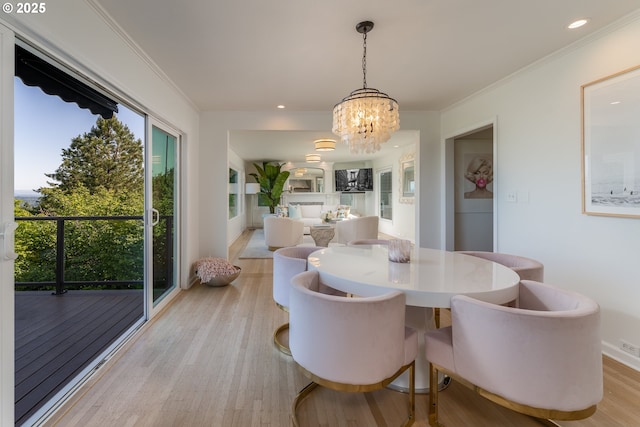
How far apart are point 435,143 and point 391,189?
379 cm

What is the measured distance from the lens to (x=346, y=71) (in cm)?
287

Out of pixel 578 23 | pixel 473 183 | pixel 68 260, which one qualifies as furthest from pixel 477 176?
pixel 68 260

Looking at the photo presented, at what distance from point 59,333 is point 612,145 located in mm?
4448

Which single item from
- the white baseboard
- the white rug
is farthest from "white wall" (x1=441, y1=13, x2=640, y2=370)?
the white rug

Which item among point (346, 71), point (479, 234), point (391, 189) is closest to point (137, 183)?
point (346, 71)

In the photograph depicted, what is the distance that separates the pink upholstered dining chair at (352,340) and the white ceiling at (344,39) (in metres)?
1.79

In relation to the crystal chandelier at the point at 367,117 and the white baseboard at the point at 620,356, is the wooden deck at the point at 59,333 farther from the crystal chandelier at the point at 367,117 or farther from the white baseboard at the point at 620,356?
the white baseboard at the point at 620,356

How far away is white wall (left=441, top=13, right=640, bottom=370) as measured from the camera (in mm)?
2068

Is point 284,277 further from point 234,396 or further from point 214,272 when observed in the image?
point 214,272

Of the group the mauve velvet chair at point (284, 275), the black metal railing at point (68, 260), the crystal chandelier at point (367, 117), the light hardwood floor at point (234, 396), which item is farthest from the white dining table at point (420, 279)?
the black metal railing at point (68, 260)

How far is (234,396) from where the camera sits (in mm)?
1712

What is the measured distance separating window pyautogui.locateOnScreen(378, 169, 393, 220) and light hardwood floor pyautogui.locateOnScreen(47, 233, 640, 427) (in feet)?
20.5

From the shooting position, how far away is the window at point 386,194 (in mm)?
8203

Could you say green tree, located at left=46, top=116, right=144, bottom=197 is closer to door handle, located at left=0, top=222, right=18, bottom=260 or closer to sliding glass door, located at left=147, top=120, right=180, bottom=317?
sliding glass door, located at left=147, top=120, right=180, bottom=317
